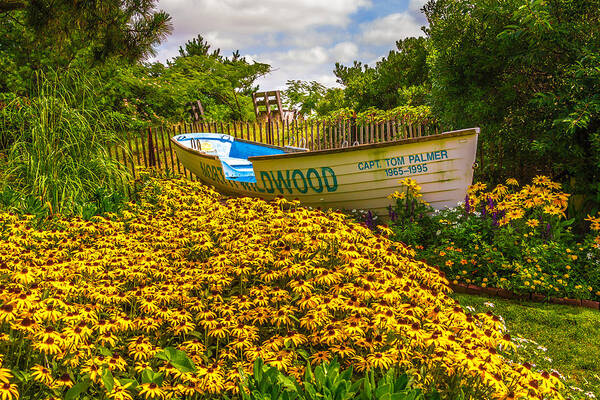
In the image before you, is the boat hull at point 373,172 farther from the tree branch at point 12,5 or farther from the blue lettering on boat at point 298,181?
the tree branch at point 12,5

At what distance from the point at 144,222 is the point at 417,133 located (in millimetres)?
5592

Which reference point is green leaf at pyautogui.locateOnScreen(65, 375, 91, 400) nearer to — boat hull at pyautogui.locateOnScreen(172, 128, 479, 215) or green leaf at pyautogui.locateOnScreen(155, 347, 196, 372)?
green leaf at pyautogui.locateOnScreen(155, 347, 196, 372)

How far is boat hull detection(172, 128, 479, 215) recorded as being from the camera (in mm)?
5957

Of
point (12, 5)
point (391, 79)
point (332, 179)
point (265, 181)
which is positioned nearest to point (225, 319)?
point (332, 179)

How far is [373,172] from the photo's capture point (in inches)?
251

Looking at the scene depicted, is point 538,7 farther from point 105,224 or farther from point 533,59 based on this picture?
point 105,224

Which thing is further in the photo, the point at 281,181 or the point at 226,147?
the point at 226,147

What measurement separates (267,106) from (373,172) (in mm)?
12958

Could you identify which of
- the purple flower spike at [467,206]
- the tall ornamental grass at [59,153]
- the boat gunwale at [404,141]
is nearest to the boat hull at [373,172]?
the boat gunwale at [404,141]

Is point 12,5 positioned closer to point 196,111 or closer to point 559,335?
point 559,335

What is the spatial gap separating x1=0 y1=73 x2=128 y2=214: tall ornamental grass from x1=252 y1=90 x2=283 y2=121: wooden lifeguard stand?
38.3 ft

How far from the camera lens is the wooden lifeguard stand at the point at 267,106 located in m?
18.7

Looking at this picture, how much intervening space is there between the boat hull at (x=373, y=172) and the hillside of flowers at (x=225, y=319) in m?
2.11

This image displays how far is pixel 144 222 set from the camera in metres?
5.34
